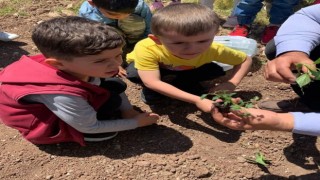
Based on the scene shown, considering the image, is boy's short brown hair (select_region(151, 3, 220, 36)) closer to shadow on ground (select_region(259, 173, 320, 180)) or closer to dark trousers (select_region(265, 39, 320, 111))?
dark trousers (select_region(265, 39, 320, 111))

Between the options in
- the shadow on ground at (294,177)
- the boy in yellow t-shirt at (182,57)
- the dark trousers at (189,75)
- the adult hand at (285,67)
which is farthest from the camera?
the dark trousers at (189,75)

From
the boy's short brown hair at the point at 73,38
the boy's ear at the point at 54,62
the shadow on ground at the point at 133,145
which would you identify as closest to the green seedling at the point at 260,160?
the shadow on ground at the point at 133,145

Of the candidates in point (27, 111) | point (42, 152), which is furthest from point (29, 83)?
point (42, 152)

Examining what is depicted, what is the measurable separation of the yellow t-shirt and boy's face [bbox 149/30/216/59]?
152 mm

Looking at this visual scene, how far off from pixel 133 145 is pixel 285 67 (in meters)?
0.98

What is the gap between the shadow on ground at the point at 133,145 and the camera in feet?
7.84

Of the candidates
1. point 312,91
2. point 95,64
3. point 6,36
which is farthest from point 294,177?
point 6,36

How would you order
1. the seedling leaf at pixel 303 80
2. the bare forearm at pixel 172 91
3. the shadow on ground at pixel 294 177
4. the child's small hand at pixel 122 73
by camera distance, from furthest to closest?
the child's small hand at pixel 122 73
the bare forearm at pixel 172 91
the shadow on ground at pixel 294 177
the seedling leaf at pixel 303 80

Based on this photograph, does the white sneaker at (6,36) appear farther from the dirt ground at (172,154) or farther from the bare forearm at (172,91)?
the bare forearm at (172,91)

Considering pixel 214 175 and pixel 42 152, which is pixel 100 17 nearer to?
pixel 42 152

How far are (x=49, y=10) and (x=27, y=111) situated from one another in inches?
85.5

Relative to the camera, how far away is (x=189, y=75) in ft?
9.32

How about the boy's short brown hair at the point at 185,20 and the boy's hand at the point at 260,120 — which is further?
the boy's short brown hair at the point at 185,20

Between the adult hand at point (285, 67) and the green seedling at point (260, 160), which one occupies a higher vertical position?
the adult hand at point (285, 67)
